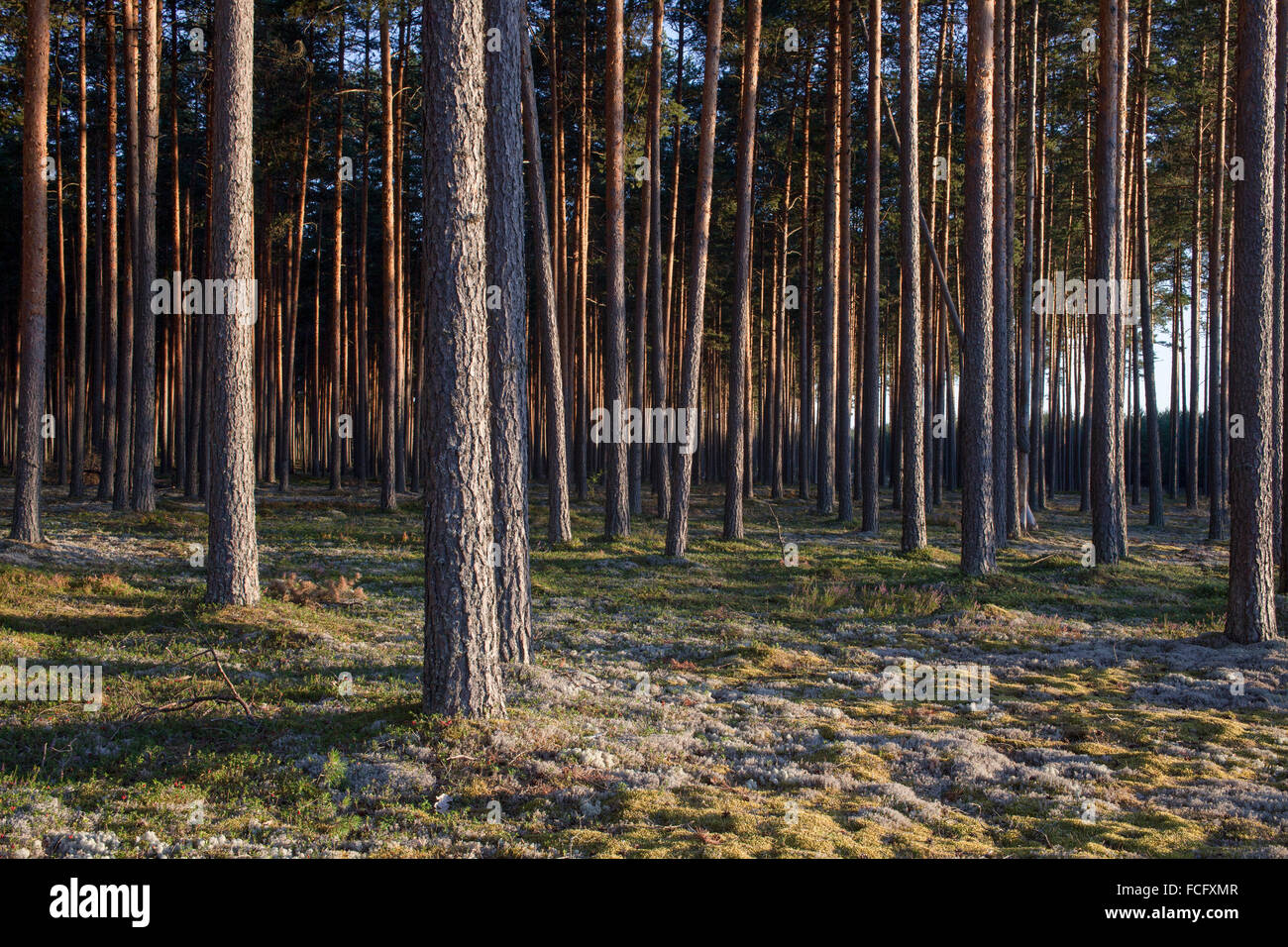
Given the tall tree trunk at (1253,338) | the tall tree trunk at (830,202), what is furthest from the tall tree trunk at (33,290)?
the tall tree trunk at (1253,338)

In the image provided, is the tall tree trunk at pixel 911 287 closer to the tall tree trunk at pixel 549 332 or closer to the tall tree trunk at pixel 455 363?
the tall tree trunk at pixel 549 332

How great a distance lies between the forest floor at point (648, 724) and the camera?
18.4 ft

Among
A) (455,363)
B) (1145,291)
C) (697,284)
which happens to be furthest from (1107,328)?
(455,363)

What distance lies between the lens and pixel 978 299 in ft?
51.4

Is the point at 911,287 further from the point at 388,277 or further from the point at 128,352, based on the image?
the point at 128,352

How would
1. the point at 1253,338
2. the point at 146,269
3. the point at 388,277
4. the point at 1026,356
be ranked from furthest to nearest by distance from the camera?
the point at 1026,356 → the point at 388,277 → the point at 146,269 → the point at 1253,338

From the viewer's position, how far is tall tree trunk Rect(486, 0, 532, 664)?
9.34 meters

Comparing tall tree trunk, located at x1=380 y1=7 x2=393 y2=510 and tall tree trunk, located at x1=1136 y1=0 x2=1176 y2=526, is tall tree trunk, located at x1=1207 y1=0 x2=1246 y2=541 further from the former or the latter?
tall tree trunk, located at x1=380 y1=7 x2=393 y2=510

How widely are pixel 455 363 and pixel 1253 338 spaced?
10648mm

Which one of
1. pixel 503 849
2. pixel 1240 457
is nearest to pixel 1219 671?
pixel 1240 457

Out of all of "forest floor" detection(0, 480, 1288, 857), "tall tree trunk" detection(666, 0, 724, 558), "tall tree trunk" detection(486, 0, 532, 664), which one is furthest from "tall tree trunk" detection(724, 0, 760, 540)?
"tall tree trunk" detection(486, 0, 532, 664)

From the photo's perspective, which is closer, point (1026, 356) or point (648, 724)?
point (648, 724)

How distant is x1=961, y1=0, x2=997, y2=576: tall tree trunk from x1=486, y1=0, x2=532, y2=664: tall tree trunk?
9486mm

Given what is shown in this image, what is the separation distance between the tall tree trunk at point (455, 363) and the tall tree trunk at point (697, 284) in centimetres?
1017
